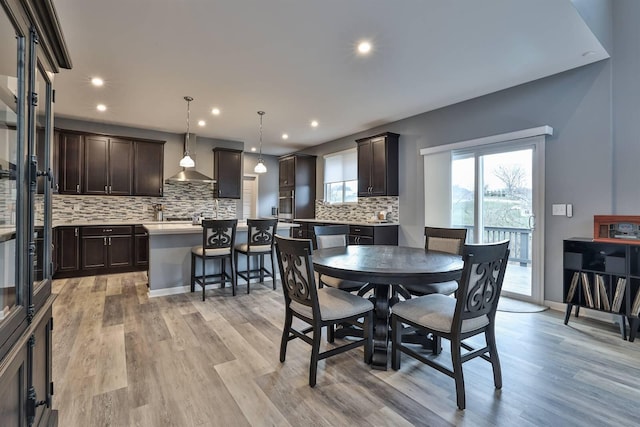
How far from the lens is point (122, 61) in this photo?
10.9 ft

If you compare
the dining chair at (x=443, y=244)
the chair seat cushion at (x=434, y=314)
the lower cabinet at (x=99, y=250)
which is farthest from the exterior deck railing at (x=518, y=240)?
the lower cabinet at (x=99, y=250)

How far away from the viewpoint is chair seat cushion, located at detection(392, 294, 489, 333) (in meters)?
1.94

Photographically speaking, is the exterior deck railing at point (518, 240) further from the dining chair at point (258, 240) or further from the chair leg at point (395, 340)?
the dining chair at point (258, 240)

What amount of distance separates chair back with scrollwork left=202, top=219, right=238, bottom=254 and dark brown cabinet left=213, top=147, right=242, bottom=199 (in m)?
2.70

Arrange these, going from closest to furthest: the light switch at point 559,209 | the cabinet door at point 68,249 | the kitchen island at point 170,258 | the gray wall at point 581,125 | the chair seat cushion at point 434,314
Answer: the chair seat cushion at point 434,314 < the gray wall at point 581,125 < the light switch at point 559,209 < the kitchen island at point 170,258 < the cabinet door at point 68,249

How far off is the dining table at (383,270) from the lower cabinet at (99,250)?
4196 millimetres

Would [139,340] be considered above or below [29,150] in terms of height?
below

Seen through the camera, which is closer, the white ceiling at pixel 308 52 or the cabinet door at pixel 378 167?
the white ceiling at pixel 308 52

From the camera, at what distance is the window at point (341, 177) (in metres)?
6.64

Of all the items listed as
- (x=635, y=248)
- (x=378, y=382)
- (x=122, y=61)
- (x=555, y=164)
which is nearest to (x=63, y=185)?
(x=122, y=61)

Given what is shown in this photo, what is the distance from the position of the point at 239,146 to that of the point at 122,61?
12.8 ft

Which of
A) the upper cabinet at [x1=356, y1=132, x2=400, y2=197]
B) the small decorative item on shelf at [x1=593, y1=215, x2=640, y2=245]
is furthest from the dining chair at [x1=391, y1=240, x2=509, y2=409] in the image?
the upper cabinet at [x1=356, y1=132, x2=400, y2=197]

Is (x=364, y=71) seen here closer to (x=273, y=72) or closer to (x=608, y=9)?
(x=273, y=72)

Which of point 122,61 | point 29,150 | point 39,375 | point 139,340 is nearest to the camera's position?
point 29,150
